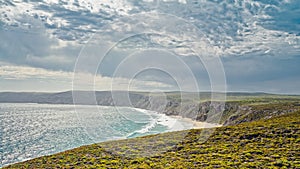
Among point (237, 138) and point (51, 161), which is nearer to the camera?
point (51, 161)

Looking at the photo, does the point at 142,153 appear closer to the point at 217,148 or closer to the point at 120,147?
the point at 120,147

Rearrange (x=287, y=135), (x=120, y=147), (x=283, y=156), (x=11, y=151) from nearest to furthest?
(x=283, y=156) < (x=287, y=135) < (x=120, y=147) < (x=11, y=151)

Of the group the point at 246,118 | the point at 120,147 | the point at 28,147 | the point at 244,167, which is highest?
the point at 244,167

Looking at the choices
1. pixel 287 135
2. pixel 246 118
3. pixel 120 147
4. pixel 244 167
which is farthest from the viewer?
pixel 246 118

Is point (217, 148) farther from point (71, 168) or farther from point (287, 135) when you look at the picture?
point (71, 168)

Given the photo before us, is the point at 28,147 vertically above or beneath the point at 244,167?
beneath

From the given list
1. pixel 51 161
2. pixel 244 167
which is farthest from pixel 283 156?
pixel 51 161

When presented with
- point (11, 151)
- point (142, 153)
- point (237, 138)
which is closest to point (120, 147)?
point (142, 153)
